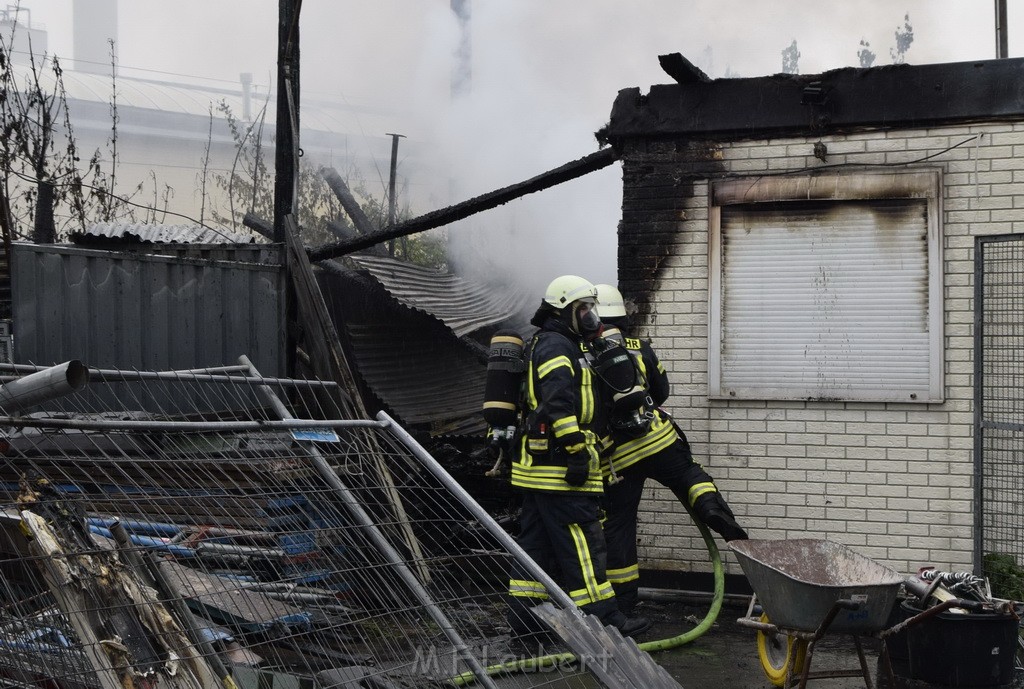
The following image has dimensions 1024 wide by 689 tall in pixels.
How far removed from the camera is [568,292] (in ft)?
20.3

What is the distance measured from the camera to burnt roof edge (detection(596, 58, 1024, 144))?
22.1ft

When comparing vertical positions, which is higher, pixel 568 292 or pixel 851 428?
pixel 568 292

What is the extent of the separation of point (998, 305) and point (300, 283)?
4.73 metres

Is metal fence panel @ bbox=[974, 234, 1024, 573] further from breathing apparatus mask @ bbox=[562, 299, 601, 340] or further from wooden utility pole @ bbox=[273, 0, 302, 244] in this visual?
wooden utility pole @ bbox=[273, 0, 302, 244]

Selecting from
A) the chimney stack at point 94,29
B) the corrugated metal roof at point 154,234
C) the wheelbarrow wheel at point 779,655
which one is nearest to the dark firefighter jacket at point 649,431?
the wheelbarrow wheel at point 779,655

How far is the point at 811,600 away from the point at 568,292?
2313 mm

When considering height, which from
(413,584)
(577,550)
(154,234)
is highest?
(154,234)

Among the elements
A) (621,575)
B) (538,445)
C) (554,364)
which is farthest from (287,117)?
(621,575)

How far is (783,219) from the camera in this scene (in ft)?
23.5

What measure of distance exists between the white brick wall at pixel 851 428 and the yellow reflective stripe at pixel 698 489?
2.41 ft

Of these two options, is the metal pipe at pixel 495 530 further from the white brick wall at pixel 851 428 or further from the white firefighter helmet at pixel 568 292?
the white brick wall at pixel 851 428

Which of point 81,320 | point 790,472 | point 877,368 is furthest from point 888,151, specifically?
point 81,320

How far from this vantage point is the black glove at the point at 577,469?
18.9ft

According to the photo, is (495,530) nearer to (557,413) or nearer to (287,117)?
(557,413)
